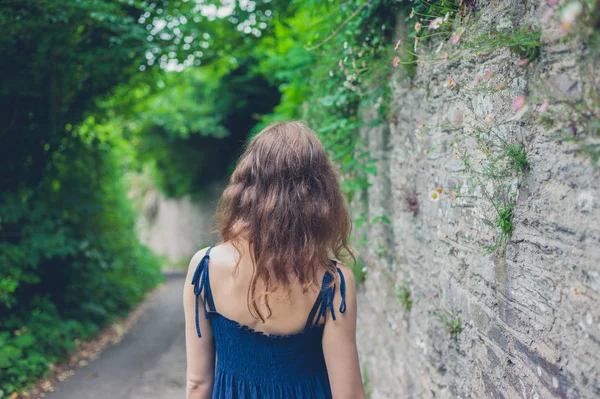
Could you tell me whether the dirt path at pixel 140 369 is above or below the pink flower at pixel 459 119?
below

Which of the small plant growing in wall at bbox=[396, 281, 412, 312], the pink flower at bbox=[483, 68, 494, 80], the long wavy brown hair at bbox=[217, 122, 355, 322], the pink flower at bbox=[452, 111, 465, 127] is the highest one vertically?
the pink flower at bbox=[483, 68, 494, 80]

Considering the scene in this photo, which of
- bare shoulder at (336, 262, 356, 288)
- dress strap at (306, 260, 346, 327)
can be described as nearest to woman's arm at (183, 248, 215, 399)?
dress strap at (306, 260, 346, 327)

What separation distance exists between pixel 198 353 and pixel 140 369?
416 centimetres

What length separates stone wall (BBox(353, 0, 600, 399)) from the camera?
141 centimetres

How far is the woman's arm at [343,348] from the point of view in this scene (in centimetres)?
174

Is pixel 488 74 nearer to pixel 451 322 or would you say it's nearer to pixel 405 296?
pixel 451 322

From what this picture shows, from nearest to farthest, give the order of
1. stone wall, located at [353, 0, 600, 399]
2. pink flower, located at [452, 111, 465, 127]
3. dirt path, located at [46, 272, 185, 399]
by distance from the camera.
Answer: stone wall, located at [353, 0, 600, 399] < pink flower, located at [452, 111, 465, 127] < dirt path, located at [46, 272, 185, 399]

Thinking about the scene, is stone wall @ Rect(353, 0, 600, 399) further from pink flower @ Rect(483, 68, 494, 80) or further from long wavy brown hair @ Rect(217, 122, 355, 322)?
long wavy brown hair @ Rect(217, 122, 355, 322)

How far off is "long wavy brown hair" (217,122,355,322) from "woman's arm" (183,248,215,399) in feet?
0.83

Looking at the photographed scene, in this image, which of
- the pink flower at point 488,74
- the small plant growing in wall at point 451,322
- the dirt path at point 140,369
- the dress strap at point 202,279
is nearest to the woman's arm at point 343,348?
the dress strap at point 202,279

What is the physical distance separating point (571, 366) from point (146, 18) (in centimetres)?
527

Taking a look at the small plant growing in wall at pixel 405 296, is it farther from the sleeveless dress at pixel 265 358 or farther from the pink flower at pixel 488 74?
the pink flower at pixel 488 74

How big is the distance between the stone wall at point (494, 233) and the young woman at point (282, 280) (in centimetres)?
59

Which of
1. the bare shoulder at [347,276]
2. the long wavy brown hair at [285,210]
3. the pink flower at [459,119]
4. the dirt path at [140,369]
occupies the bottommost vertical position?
the dirt path at [140,369]
